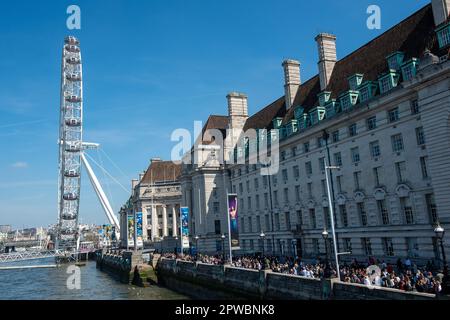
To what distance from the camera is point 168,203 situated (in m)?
125

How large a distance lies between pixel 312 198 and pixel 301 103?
46.1 feet

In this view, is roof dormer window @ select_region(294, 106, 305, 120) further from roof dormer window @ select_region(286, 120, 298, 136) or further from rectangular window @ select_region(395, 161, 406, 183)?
rectangular window @ select_region(395, 161, 406, 183)

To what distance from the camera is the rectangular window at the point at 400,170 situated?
35153mm

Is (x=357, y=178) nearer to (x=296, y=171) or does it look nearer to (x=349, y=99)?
(x=349, y=99)

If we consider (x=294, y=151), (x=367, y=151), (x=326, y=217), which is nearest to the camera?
(x=367, y=151)

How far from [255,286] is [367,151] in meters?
16.5

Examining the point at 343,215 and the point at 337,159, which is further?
the point at 337,159

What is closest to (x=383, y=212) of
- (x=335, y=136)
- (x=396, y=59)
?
(x=335, y=136)

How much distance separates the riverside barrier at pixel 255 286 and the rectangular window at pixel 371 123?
1697 centimetres

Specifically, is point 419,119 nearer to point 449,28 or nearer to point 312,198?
point 449,28

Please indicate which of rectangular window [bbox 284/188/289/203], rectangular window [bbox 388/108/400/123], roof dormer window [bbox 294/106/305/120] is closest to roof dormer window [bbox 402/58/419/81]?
rectangular window [bbox 388/108/400/123]

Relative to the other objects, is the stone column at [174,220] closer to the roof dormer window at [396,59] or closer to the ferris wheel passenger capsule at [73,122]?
the ferris wheel passenger capsule at [73,122]

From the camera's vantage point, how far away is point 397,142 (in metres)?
36.0

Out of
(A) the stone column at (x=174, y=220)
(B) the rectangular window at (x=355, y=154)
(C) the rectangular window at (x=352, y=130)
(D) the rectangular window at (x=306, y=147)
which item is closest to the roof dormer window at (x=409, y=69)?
(C) the rectangular window at (x=352, y=130)
